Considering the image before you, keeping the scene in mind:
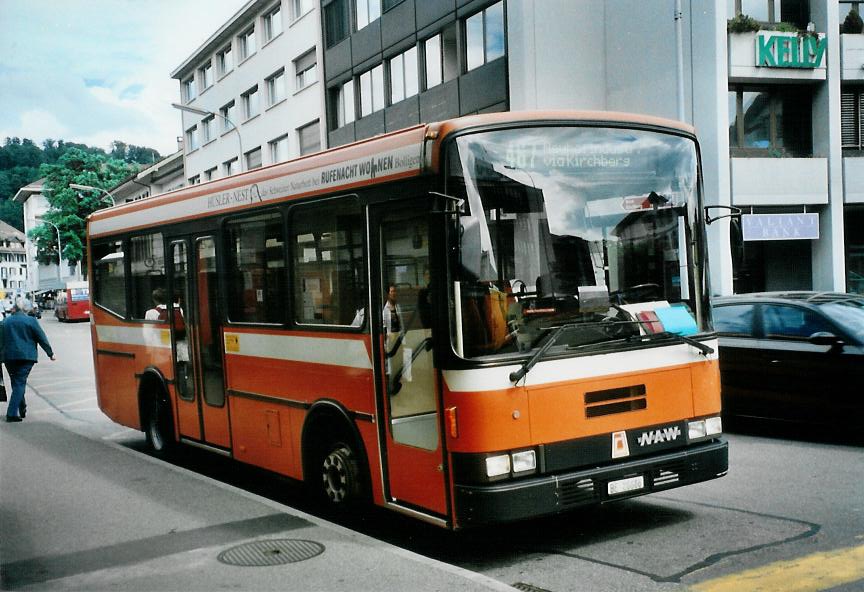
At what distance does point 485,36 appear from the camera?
26.5m

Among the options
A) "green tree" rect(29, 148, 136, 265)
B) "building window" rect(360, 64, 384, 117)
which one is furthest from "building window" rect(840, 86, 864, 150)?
"green tree" rect(29, 148, 136, 265)

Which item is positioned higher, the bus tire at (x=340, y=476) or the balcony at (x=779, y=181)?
the balcony at (x=779, y=181)

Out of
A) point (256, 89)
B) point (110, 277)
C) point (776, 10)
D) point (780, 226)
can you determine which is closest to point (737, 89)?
point (776, 10)

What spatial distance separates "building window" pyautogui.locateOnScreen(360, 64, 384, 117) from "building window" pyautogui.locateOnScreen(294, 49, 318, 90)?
4450 millimetres

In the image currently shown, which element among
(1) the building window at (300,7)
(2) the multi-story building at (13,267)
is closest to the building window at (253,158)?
(1) the building window at (300,7)

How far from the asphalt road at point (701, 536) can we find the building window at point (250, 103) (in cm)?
3753

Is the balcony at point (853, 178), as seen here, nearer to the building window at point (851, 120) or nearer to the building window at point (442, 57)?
the building window at point (851, 120)

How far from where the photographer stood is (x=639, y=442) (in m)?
6.14

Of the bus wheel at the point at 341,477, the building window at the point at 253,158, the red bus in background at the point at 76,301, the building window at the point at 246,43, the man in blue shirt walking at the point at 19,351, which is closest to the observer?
the bus wheel at the point at 341,477

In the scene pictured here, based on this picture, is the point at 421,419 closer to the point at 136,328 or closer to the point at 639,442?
the point at 639,442

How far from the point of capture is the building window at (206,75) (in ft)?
166

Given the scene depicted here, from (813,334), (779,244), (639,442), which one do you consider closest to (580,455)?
(639,442)

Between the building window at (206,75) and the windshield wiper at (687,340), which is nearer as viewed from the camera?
the windshield wiper at (687,340)

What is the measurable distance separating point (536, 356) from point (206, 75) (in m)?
49.3
